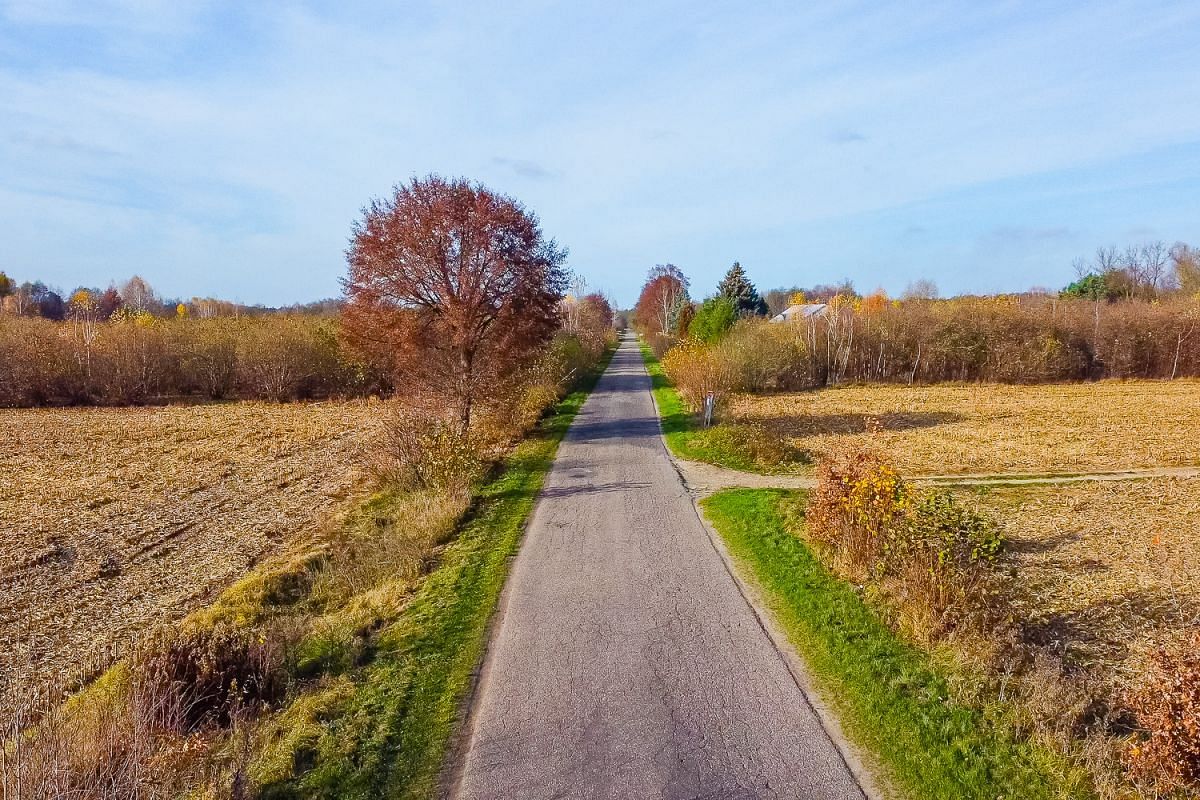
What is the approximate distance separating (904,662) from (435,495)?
866 centimetres

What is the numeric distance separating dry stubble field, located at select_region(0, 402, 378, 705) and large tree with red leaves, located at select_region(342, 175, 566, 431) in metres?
3.34

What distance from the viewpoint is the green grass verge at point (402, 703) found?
534 cm

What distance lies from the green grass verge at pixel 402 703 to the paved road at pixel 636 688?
10.6 inches

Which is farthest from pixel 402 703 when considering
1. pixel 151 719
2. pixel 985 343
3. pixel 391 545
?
pixel 985 343

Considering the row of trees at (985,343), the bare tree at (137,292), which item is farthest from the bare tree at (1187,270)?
the bare tree at (137,292)

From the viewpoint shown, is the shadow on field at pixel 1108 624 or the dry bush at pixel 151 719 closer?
the dry bush at pixel 151 719

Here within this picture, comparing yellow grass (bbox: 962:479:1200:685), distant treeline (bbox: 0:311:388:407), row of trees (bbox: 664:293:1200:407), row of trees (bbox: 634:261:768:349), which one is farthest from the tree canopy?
yellow grass (bbox: 962:479:1200:685)

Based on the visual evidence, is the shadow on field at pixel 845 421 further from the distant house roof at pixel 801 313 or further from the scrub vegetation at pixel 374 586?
the distant house roof at pixel 801 313

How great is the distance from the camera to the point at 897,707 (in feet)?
20.3

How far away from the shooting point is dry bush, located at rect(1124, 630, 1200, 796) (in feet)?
16.1

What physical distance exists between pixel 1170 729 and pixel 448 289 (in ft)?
53.3

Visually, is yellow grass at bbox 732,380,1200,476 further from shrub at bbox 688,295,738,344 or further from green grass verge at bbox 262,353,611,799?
green grass verge at bbox 262,353,611,799

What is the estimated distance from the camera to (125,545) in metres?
12.2

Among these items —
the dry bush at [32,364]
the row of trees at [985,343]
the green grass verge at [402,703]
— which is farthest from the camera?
the row of trees at [985,343]
